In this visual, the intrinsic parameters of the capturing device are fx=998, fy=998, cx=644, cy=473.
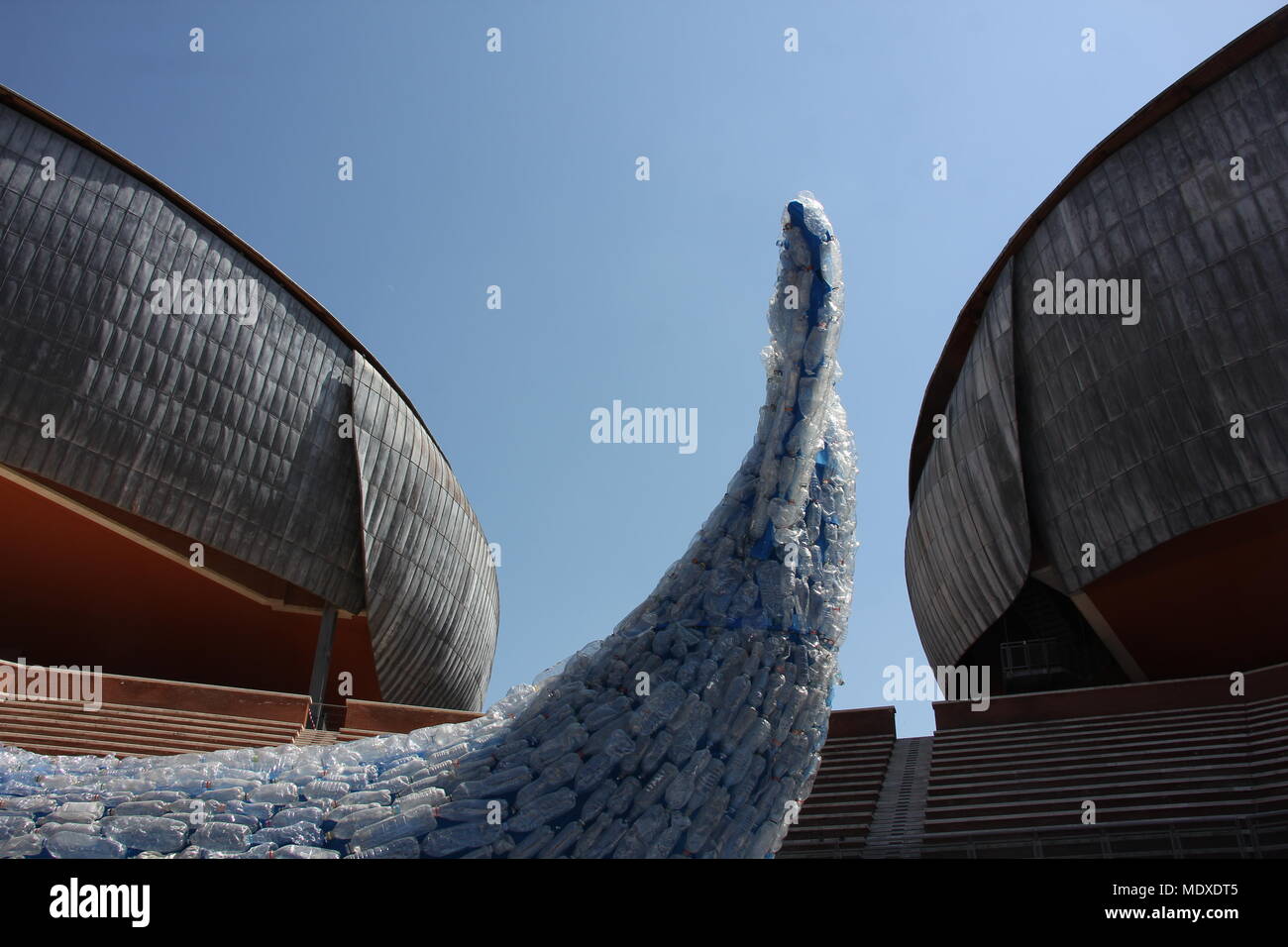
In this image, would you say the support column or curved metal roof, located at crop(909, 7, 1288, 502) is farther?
the support column

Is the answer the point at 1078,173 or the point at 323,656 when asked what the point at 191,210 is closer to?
the point at 323,656

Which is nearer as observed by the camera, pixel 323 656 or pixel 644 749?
pixel 644 749

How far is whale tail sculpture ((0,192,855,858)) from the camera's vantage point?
208 centimetres

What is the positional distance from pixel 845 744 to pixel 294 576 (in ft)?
30.3

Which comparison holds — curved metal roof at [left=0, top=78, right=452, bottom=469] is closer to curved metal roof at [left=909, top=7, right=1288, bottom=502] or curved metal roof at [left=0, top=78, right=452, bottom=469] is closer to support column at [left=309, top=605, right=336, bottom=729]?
support column at [left=309, top=605, right=336, bottom=729]

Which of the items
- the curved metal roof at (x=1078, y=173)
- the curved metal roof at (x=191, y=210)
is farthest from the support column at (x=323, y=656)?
the curved metal roof at (x=1078, y=173)

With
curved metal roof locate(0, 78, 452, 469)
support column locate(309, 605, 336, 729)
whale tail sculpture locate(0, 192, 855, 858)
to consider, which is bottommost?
support column locate(309, 605, 336, 729)

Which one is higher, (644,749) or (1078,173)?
(1078,173)

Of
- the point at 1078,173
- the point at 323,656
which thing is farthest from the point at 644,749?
the point at 1078,173

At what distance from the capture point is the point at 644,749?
2.23 m

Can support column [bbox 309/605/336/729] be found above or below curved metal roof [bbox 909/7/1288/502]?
below

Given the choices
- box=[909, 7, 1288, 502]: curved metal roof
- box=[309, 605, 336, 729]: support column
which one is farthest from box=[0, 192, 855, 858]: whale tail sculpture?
box=[909, 7, 1288, 502]: curved metal roof

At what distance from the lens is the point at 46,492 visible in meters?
14.3
